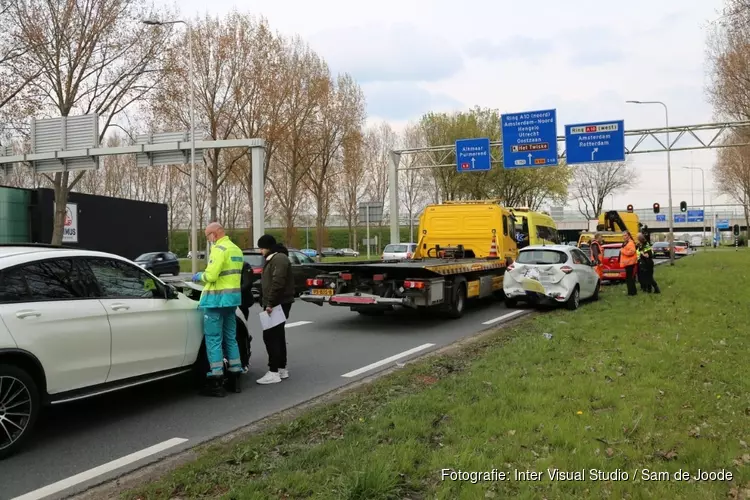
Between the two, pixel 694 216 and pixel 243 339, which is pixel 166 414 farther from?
pixel 694 216

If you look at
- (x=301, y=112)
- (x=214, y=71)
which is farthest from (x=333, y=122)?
(x=214, y=71)

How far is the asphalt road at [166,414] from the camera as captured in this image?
428cm

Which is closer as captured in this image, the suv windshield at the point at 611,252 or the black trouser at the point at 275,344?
the black trouser at the point at 275,344

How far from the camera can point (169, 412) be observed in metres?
5.81

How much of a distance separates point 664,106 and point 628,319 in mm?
30941

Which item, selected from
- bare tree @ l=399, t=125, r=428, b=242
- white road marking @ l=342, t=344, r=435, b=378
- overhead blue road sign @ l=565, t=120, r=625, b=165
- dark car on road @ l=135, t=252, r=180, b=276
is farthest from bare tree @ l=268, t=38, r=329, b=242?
white road marking @ l=342, t=344, r=435, b=378

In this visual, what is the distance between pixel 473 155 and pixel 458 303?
18.1m

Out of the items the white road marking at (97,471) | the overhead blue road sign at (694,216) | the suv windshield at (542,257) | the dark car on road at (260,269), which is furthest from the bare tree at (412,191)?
the overhead blue road sign at (694,216)

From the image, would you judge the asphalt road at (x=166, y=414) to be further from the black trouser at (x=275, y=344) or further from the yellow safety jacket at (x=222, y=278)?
the yellow safety jacket at (x=222, y=278)

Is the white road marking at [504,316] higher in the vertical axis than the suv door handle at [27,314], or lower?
lower

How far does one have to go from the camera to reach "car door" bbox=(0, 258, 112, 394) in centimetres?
457

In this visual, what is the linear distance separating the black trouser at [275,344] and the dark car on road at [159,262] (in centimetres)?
2406

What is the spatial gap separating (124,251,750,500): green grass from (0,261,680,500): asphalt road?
1.91ft

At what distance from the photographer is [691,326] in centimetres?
966
